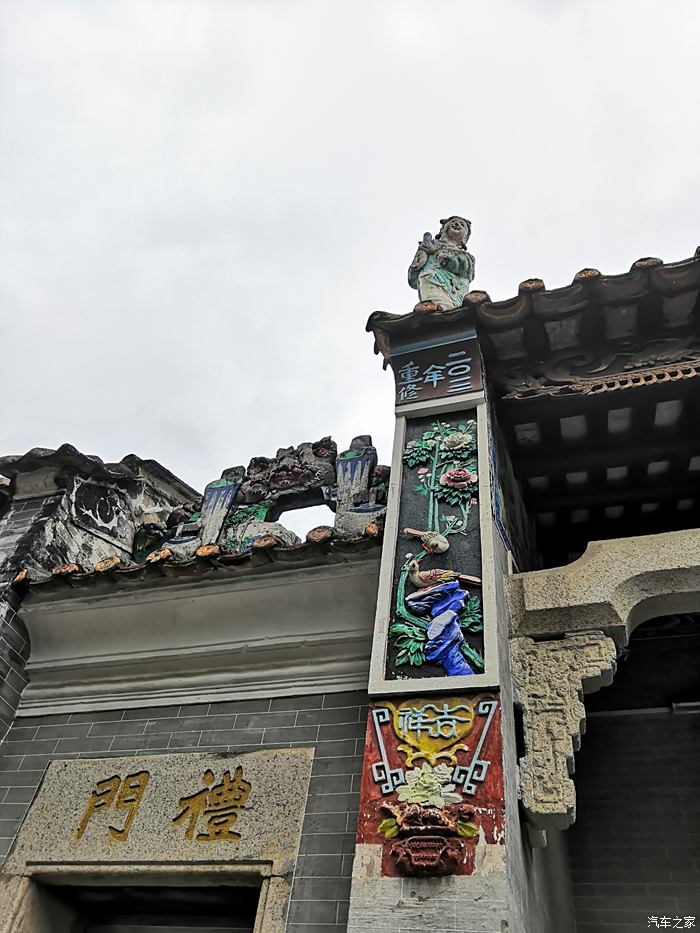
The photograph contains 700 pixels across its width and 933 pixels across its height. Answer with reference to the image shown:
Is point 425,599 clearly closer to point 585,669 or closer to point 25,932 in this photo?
point 585,669

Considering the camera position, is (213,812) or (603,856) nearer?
(213,812)

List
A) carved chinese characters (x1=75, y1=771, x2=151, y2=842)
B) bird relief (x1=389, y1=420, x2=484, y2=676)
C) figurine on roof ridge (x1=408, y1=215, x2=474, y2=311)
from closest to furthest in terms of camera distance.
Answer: bird relief (x1=389, y1=420, x2=484, y2=676) < carved chinese characters (x1=75, y1=771, x2=151, y2=842) < figurine on roof ridge (x1=408, y1=215, x2=474, y2=311)

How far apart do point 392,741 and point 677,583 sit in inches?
81.0

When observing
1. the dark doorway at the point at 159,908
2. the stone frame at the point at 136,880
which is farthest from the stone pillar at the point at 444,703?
the dark doorway at the point at 159,908

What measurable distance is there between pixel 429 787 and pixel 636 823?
4176 millimetres

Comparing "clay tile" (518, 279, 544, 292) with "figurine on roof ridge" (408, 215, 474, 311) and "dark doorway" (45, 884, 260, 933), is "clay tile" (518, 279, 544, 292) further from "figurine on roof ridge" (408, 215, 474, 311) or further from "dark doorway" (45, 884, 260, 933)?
"dark doorway" (45, 884, 260, 933)

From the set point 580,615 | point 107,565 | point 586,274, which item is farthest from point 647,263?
point 107,565

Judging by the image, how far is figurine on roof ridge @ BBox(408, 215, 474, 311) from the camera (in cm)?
605

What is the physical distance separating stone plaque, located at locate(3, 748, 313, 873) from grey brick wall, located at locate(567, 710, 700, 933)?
3.61 m

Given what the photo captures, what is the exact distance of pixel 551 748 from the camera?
389 centimetres

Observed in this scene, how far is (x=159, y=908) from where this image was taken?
4.28 meters

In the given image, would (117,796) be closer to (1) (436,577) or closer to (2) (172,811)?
(2) (172,811)

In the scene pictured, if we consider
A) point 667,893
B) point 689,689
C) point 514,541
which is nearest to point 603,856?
point 667,893

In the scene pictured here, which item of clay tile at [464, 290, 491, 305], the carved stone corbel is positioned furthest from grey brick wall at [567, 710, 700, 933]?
clay tile at [464, 290, 491, 305]
